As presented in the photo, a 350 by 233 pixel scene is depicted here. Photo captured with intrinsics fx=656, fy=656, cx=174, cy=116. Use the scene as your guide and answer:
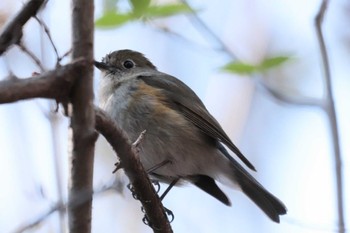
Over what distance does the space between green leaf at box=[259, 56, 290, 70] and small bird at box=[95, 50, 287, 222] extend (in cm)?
82

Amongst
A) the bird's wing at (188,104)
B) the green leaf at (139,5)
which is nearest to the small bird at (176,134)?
the bird's wing at (188,104)

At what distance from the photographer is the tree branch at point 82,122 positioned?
1817mm

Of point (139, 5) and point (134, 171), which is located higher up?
point (139, 5)

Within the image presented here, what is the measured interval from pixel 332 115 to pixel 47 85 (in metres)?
1.22

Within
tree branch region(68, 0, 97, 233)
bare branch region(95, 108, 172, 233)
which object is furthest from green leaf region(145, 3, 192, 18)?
tree branch region(68, 0, 97, 233)

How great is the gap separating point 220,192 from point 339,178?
74.5 inches

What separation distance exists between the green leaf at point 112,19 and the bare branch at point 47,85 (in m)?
0.95

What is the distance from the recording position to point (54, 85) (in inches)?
74.2

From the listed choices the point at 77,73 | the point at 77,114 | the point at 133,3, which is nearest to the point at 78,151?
the point at 77,114

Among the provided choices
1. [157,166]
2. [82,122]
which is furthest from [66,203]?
[157,166]

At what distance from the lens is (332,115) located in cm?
259

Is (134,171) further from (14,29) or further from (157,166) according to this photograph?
(157,166)

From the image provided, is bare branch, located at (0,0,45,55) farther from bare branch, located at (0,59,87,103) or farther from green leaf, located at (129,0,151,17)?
green leaf, located at (129,0,151,17)

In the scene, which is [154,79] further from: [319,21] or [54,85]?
[54,85]
